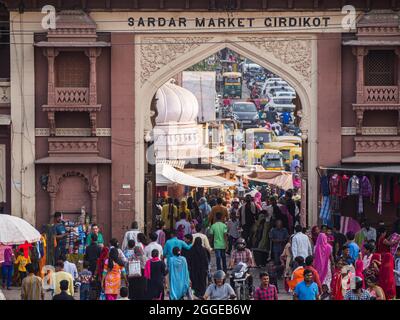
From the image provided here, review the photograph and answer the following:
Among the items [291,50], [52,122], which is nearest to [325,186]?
[291,50]

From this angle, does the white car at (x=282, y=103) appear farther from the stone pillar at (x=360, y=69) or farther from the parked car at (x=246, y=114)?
the stone pillar at (x=360, y=69)

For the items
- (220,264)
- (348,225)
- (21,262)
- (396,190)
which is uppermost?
(396,190)

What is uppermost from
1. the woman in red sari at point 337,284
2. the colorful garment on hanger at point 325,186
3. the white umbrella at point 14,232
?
the colorful garment on hanger at point 325,186

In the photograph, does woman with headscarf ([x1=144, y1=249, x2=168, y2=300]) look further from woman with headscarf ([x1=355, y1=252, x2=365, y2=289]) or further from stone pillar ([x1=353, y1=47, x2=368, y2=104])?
stone pillar ([x1=353, y1=47, x2=368, y2=104])

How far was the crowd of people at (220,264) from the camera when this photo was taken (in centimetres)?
1719

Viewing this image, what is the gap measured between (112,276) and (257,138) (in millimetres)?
31582

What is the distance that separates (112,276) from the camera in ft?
60.4

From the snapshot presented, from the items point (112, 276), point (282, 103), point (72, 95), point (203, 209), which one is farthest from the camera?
point (282, 103)

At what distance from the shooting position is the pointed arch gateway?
25.1 meters

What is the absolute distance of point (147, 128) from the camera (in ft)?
83.4

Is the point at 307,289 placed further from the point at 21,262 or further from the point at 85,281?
the point at 21,262

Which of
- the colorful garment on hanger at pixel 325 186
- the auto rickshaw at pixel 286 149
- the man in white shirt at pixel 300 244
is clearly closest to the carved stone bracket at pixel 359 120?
the colorful garment on hanger at pixel 325 186

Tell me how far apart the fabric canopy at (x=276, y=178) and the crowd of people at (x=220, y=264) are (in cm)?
674
